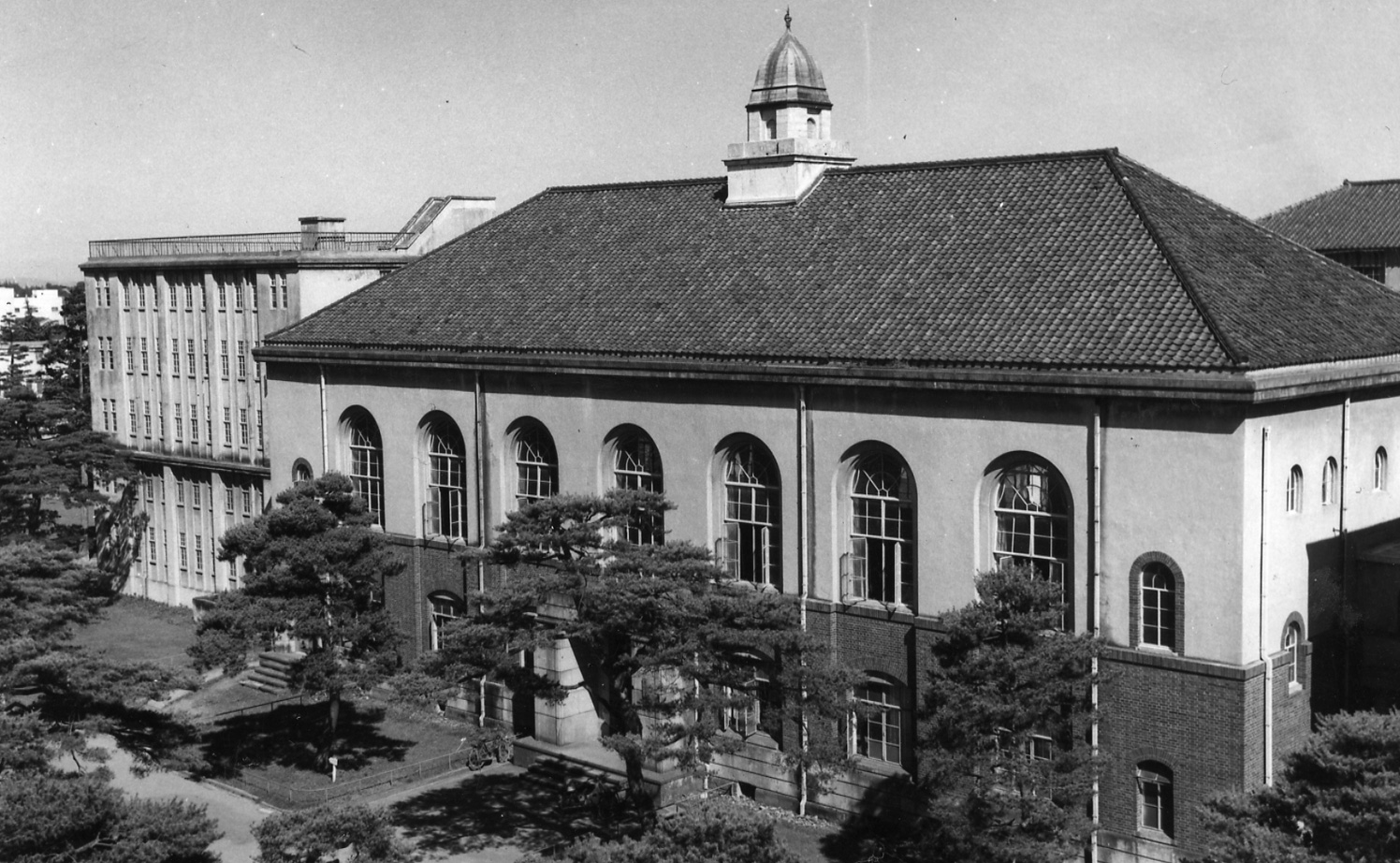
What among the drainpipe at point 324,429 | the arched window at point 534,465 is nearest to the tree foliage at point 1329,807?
the arched window at point 534,465

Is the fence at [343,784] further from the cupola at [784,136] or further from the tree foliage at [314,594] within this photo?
the cupola at [784,136]

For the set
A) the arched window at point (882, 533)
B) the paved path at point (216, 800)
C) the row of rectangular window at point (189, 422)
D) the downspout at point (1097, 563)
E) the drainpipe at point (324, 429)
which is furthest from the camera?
the row of rectangular window at point (189, 422)

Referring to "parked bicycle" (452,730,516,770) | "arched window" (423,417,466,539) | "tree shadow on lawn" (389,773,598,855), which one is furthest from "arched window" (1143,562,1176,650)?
"arched window" (423,417,466,539)

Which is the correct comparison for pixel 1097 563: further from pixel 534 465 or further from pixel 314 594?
pixel 314 594

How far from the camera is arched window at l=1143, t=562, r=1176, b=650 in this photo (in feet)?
89.5

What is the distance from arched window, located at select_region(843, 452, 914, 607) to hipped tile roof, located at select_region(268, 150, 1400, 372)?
2.40 meters

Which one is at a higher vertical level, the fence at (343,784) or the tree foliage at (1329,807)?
the tree foliage at (1329,807)

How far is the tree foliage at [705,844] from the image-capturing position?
18.6 metres

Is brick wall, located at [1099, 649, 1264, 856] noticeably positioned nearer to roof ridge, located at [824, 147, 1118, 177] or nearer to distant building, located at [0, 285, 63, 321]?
roof ridge, located at [824, 147, 1118, 177]

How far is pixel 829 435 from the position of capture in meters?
31.7

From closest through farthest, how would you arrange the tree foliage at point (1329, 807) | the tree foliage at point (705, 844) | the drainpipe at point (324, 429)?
the tree foliage at point (705, 844) → the tree foliage at point (1329, 807) → the drainpipe at point (324, 429)

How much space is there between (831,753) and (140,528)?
121ft

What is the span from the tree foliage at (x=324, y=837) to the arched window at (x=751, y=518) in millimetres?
13503

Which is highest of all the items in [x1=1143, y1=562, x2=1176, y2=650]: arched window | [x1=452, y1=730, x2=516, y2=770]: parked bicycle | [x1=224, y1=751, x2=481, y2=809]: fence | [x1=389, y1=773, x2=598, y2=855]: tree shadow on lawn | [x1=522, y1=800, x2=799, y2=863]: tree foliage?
[x1=1143, y1=562, x2=1176, y2=650]: arched window
